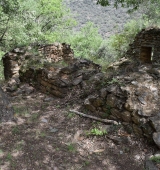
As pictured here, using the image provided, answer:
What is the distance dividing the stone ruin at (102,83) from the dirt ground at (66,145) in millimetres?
333

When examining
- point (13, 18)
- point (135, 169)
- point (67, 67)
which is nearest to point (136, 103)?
point (135, 169)

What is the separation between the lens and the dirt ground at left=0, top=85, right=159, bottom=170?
11.7ft

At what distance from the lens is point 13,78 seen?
8.24m

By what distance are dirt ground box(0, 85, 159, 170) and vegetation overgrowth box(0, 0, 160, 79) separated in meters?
5.70

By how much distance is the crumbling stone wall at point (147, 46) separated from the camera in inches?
335

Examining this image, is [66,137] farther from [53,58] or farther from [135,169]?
[53,58]

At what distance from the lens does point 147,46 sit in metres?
8.91

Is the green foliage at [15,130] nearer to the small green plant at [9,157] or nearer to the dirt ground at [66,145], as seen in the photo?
the dirt ground at [66,145]

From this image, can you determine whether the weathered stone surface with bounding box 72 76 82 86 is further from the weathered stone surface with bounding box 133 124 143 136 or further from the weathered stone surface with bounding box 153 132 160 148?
the weathered stone surface with bounding box 153 132 160 148

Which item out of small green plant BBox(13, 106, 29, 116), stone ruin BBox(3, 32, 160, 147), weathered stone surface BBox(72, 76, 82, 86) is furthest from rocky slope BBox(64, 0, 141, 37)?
small green plant BBox(13, 106, 29, 116)

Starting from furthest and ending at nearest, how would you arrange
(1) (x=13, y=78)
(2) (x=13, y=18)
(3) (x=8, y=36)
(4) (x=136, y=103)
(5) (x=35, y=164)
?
1. (3) (x=8, y=36)
2. (2) (x=13, y=18)
3. (1) (x=13, y=78)
4. (4) (x=136, y=103)
5. (5) (x=35, y=164)

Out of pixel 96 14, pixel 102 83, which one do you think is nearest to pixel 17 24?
pixel 102 83

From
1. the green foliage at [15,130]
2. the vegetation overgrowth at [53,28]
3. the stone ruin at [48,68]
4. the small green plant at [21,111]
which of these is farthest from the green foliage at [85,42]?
the green foliage at [15,130]

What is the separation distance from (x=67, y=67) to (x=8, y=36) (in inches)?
297
